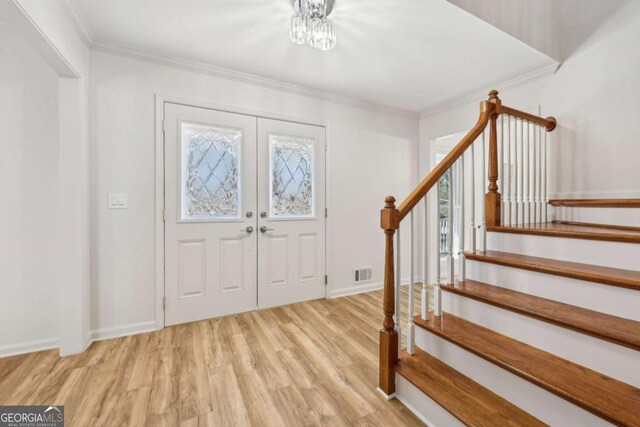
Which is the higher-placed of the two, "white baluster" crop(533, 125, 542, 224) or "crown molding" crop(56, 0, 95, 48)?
"crown molding" crop(56, 0, 95, 48)

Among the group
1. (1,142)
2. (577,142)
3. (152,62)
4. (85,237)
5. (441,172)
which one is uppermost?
(152,62)

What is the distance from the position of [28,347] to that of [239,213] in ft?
6.14

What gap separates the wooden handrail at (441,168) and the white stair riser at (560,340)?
66cm

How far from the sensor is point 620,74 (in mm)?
2203

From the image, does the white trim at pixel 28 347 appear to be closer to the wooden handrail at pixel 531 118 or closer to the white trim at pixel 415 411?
the white trim at pixel 415 411

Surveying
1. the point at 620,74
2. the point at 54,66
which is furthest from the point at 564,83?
the point at 54,66

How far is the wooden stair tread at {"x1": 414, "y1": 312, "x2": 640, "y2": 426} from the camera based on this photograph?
93 centimetres

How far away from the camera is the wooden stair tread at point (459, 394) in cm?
112

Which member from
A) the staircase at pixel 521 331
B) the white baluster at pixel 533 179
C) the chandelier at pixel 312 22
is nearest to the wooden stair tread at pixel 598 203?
the staircase at pixel 521 331

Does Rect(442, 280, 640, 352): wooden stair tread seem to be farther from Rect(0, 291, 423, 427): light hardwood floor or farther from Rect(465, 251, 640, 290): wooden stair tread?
Rect(0, 291, 423, 427): light hardwood floor

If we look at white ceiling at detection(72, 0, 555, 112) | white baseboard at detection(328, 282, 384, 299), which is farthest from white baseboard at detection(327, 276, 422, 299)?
white ceiling at detection(72, 0, 555, 112)

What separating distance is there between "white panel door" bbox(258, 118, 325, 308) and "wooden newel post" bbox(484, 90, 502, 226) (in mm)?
1686

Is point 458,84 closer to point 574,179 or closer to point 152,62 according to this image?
point 574,179

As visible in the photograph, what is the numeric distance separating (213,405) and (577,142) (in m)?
3.60
